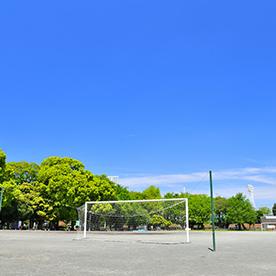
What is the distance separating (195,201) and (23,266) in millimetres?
64891

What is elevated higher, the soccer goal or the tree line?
the tree line

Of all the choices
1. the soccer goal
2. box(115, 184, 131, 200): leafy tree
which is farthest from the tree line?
box(115, 184, 131, 200): leafy tree

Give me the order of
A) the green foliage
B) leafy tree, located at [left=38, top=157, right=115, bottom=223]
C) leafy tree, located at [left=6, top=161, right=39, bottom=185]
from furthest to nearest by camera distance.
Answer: leafy tree, located at [left=6, top=161, right=39, bottom=185] → leafy tree, located at [left=38, top=157, right=115, bottom=223] → the green foliage

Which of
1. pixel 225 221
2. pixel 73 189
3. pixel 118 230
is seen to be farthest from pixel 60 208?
pixel 225 221

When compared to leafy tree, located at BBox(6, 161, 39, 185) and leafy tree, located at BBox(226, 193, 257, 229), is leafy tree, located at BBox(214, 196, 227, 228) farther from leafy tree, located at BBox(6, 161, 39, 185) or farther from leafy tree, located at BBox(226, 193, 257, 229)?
leafy tree, located at BBox(6, 161, 39, 185)

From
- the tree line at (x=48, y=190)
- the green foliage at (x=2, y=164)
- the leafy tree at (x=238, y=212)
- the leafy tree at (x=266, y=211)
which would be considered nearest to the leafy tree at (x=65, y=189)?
the tree line at (x=48, y=190)

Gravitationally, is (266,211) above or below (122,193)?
below

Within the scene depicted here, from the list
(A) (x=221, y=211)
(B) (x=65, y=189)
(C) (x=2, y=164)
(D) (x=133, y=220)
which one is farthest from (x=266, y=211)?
(C) (x=2, y=164)

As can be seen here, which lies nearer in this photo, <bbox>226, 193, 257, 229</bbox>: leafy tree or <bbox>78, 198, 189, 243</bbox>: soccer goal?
<bbox>78, 198, 189, 243</bbox>: soccer goal

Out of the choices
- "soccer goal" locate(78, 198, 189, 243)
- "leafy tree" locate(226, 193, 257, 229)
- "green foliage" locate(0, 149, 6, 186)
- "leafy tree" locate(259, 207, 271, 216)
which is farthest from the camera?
"leafy tree" locate(259, 207, 271, 216)

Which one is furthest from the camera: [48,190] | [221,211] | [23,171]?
[221,211]

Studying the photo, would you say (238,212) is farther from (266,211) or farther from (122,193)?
(266,211)

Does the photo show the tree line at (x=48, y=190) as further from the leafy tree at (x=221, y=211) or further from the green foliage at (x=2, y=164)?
the leafy tree at (x=221, y=211)

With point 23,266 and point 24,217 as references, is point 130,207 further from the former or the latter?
point 23,266
